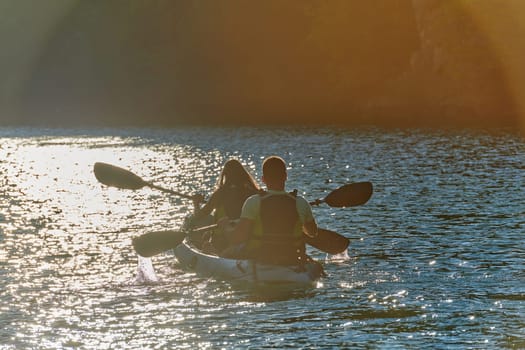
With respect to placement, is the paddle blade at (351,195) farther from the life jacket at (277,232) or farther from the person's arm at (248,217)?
the person's arm at (248,217)

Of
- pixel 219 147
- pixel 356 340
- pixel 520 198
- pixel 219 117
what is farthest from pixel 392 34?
pixel 356 340

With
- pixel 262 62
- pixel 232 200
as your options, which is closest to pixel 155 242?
pixel 232 200

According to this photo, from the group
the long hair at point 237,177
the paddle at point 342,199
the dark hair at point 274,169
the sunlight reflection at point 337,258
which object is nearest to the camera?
the dark hair at point 274,169

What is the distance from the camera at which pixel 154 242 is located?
62.2 ft

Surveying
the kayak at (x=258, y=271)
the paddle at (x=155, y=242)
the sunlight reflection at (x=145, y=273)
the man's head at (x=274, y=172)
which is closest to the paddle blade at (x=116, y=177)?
the sunlight reflection at (x=145, y=273)

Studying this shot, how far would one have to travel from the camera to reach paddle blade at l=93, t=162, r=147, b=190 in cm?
2080

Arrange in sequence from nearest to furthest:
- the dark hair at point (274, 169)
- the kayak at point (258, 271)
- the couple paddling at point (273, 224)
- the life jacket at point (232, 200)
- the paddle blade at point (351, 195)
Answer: the dark hair at point (274, 169), the couple paddling at point (273, 224), the kayak at point (258, 271), the life jacket at point (232, 200), the paddle blade at point (351, 195)

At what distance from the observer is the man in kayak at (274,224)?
17.4 metres

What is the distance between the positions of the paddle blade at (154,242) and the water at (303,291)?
23.7 inches

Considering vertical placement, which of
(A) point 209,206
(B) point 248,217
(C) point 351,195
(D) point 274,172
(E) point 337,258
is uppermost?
(D) point 274,172

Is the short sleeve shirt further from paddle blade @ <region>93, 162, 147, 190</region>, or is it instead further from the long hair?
paddle blade @ <region>93, 162, 147, 190</region>

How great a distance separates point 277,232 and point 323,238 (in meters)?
1.80

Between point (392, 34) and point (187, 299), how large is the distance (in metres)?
90.2

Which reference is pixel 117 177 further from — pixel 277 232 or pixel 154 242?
pixel 277 232
